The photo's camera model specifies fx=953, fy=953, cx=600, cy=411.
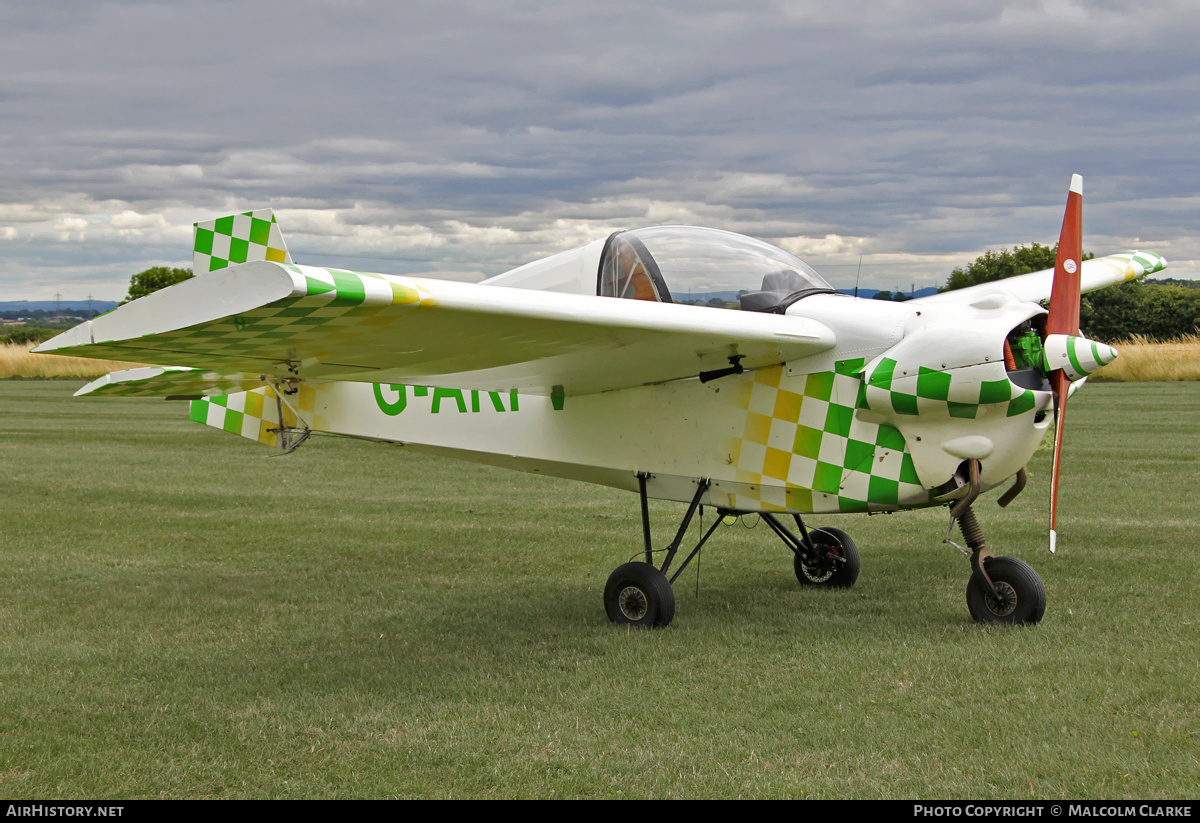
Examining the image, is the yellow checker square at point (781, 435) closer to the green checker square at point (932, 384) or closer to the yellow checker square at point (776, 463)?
the yellow checker square at point (776, 463)

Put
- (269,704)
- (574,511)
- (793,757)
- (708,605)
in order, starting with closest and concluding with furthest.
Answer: (793,757) → (269,704) → (708,605) → (574,511)

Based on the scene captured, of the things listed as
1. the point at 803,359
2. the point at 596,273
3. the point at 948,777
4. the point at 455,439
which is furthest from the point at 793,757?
the point at 455,439

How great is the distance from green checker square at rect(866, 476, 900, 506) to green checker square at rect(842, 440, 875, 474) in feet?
0.27

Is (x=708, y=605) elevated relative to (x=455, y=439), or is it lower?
lower

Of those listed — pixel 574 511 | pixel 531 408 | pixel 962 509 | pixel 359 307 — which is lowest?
pixel 574 511

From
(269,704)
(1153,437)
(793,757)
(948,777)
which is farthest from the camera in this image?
(1153,437)

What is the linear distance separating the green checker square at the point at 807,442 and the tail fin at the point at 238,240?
443cm

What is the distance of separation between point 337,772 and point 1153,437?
16.7 metres

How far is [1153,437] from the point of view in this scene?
16.7 meters

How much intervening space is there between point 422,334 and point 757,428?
2343 mm

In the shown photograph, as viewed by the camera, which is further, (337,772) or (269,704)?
(269,704)

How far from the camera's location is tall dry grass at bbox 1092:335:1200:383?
29922 mm

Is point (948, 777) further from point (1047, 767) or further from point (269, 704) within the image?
point (269, 704)

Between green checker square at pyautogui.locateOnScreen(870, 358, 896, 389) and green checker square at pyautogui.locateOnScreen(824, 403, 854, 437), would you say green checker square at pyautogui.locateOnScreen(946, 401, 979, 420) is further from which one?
green checker square at pyautogui.locateOnScreen(824, 403, 854, 437)
